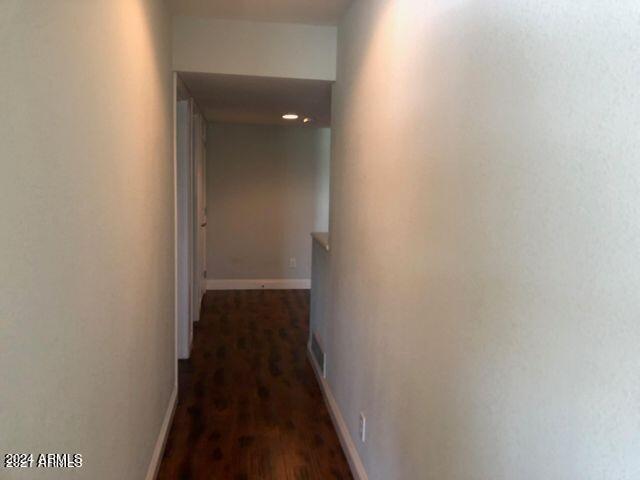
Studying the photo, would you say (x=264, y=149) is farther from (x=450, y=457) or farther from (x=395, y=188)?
(x=450, y=457)

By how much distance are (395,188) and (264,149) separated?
465cm

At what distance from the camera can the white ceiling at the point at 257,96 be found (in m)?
3.10

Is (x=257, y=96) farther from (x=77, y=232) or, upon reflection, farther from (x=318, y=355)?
(x=77, y=232)

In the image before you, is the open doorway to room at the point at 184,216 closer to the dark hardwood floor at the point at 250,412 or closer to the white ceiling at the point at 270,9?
the dark hardwood floor at the point at 250,412

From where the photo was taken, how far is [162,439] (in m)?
2.54

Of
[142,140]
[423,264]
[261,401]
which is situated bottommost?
[261,401]

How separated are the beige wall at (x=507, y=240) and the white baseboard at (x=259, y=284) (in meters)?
4.48

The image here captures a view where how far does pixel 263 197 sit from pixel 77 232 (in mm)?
5185

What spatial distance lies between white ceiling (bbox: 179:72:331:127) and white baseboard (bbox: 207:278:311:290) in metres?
2.07

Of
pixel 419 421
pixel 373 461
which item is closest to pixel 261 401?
pixel 373 461

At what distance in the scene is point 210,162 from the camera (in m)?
6.15

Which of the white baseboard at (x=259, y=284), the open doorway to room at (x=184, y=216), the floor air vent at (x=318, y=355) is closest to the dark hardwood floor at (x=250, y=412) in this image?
the floor air vent at (x=318, y=355)

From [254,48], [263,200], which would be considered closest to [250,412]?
[254,48]

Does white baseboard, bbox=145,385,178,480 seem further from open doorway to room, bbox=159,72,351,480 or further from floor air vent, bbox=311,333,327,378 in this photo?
floor air vent, bbox=311,333,327,378
